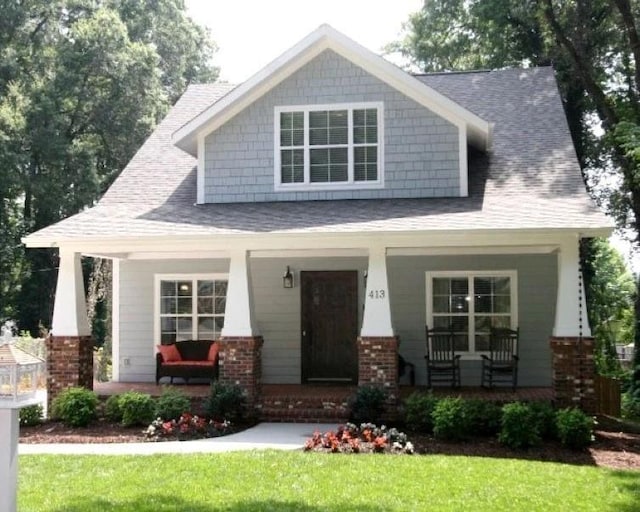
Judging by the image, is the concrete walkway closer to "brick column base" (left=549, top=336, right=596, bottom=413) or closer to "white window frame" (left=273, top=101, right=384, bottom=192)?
"brick column base" (left=549, top=336, right=596, bottom=413)

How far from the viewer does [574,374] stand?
11086mm

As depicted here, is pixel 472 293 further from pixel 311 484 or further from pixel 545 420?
pixel 311 484

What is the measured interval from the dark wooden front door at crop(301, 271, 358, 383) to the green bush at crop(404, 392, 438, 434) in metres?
3.78

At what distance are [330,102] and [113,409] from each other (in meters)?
6.38

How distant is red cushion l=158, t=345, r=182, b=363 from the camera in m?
14.2

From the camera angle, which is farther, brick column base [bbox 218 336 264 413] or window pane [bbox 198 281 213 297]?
window pane [bbox 198 281 213 297]

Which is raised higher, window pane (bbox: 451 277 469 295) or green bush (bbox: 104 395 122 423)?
window pane (bbox: 451 277 469 295)

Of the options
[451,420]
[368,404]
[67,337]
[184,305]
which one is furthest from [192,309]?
[451,420]

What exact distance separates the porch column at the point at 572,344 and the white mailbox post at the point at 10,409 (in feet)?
24.8

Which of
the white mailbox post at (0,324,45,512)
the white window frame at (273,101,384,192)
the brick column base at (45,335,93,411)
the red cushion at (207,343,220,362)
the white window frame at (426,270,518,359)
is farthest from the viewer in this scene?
the white window frame at (426,270,518,359)

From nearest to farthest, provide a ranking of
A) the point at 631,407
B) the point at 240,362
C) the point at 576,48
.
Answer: the point at 240,362 → the point at 631,407 → the point at 576,48

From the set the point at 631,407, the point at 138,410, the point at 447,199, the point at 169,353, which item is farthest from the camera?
the point at 631,407

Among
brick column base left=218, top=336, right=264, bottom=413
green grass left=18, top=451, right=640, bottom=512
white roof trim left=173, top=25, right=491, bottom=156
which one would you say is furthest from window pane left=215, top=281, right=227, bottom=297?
green grass left=18, top=451, right=640, bottom=512

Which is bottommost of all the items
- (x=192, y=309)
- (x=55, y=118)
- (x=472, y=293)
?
(x=192, y=309)
